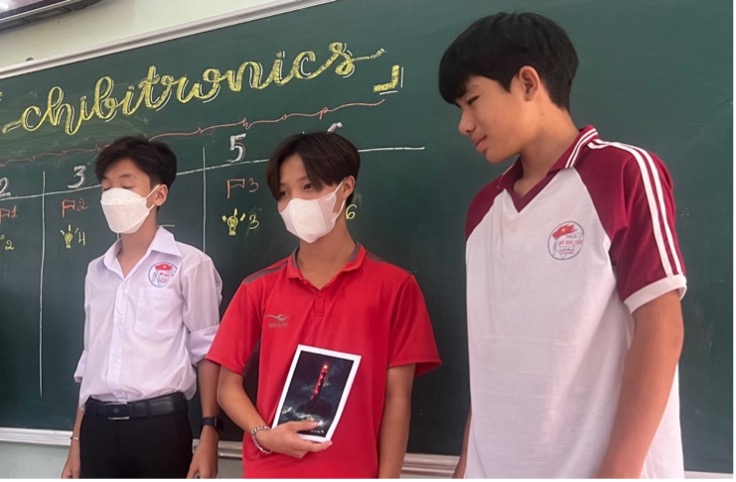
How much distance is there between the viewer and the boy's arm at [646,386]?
91cm

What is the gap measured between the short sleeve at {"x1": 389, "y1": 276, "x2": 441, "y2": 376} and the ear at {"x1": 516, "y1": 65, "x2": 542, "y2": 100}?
0.51 metres

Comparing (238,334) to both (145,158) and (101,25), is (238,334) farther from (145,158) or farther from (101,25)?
(101,25)

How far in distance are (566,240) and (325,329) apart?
23.0 inches

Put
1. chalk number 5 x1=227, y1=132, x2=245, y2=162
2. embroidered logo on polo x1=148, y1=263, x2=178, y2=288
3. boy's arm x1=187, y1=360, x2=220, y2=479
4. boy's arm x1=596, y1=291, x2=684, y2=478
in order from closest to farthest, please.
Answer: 1. boy's arm x1=596, y1=291, x2=684, y2=478
2. boy's arm x1=187, y1=360, x2=220, y2=479
3. embroidered logo on polo x1=148, y1=263, x2=178, y2=288
4. chalk number 5 x1=227, y1=132, x2=245, y2=162

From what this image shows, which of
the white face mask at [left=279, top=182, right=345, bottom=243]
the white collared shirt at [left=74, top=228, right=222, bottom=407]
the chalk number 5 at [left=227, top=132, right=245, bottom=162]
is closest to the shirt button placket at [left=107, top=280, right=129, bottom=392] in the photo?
the white collared shirt at [left=74, top=228, right=222, bottom=407]

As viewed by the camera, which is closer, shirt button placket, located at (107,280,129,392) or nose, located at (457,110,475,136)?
nose, located at (457,110,475,136)

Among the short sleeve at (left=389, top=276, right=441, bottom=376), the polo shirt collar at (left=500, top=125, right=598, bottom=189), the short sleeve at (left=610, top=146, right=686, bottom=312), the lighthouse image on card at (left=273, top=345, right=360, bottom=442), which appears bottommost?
the lighthouse image on card at (left=273, top=345, right=360, bottom=442)

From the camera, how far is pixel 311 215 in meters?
1.41

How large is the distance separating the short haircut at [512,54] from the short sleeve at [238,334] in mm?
723

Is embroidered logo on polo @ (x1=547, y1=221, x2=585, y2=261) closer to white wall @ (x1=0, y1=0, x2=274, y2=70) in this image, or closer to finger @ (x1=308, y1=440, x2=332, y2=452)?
finger @ (x1=308, y1=440, x2=332, y2=452)

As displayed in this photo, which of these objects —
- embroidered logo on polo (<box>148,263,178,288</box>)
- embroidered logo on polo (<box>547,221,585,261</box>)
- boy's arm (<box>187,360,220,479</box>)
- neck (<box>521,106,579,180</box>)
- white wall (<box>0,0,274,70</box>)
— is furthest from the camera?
white wall (<box>0,0,274,70</box>)

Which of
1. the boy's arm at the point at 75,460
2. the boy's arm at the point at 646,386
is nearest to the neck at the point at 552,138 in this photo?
the boy's arm at the point at 646,386

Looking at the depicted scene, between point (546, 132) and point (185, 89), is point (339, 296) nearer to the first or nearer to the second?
point (546, 132)

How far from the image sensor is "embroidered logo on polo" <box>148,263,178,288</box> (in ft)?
5.58
